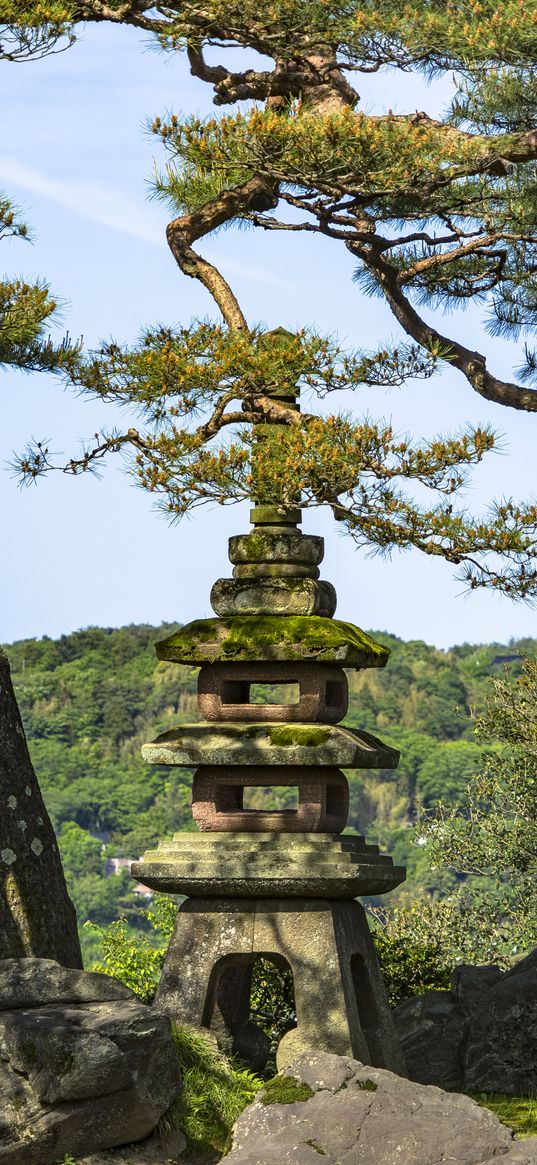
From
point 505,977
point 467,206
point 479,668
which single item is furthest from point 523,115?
point 479,668

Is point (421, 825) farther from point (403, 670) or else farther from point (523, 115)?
point (403, 670)

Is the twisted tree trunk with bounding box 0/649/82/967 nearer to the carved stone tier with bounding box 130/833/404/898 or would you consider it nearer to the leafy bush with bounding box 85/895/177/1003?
the carved stone tier with bounding box 130/833/404/898

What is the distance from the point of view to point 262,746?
33.7 feet

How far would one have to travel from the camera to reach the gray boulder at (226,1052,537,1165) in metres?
7.42

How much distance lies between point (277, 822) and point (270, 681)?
986 mm

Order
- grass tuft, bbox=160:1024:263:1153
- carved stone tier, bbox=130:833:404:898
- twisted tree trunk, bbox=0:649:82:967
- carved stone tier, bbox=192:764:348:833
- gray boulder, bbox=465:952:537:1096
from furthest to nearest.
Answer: gray boulder, bbox=465:952:537:1096, twisted tree trunk, bbox=0:649:82:967, carved stone tier, bbox=192:764:348:833, carved stone tier, bbox=130:833:404:898, grass tuft, bbox=160:1024:263:1153

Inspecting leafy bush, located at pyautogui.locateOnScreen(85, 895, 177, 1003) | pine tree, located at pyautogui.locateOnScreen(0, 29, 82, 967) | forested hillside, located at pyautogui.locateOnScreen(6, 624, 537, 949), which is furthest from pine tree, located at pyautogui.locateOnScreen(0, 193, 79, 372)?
forested hillside, located at pyautogui.locateOnScreen(6, 624, 537, 949)

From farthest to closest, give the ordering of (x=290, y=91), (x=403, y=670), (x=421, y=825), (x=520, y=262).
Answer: (x=403, y=670) → (x=421, y=825) → (x=520, y=262) → (x=290, y=91)

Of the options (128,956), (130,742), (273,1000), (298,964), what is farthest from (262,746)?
(130,742)

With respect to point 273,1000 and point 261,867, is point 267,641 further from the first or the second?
point 273,1000

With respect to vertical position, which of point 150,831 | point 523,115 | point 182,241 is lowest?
point 150,831

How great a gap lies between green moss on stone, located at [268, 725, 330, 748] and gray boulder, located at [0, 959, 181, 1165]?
2.42 meters

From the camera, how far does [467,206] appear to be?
1159cm

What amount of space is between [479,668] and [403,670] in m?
6.27
